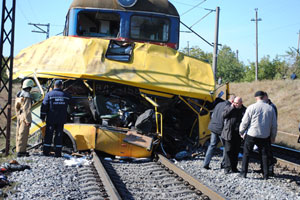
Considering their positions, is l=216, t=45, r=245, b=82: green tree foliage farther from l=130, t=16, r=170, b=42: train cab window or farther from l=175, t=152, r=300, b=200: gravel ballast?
l=175, t=152, r=300, b=200: gravel ballast

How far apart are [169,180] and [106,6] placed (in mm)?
5824

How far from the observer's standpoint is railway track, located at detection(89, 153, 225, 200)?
5645 millimetres

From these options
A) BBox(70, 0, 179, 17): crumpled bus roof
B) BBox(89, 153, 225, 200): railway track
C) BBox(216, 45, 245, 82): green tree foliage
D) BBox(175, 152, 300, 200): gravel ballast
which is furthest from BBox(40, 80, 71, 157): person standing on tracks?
BBox(216, 45, 245, 82): green tree foliage

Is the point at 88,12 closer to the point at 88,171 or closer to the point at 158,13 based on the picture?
the point at 158,13

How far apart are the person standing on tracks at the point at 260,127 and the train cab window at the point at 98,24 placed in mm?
5055

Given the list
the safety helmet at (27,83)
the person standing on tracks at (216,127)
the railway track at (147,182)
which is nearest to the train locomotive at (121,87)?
the safety helmet at (27,83)

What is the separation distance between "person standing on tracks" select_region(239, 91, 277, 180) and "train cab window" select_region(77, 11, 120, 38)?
16.6 feet

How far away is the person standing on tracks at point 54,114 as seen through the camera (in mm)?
8242

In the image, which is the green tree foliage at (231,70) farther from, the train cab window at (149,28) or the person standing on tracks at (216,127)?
the person standing on tracks at (216,127)

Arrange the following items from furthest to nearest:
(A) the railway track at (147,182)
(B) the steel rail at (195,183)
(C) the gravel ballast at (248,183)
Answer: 1. (C) the gravel ballast at (248,183)
2. (A) the railway track at (147,182)
3. (B) the steel rail at (195,183)

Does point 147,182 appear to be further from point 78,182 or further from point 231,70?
point 231,70

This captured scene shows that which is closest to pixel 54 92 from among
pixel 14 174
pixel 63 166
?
pixel 63 166

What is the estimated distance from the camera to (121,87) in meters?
9.61

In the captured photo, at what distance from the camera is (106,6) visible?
1052cm
